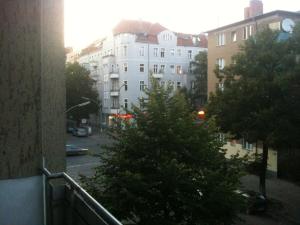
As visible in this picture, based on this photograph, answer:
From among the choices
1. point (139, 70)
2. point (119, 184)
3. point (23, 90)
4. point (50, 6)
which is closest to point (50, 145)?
point (23, 90)

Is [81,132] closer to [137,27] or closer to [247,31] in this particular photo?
[137,27]

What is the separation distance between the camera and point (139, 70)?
5819 cm

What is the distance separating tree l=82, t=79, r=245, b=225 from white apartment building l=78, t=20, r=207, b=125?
43556 millimetres

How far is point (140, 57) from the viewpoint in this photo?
190ft

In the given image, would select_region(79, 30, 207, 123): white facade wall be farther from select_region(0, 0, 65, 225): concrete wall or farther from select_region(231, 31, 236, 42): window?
select_region(0, 0, 65, 225): concrete wall

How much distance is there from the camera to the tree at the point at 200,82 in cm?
5691

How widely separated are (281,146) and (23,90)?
1730 centimetres

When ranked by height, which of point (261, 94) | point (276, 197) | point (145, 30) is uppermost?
point (145, 30)

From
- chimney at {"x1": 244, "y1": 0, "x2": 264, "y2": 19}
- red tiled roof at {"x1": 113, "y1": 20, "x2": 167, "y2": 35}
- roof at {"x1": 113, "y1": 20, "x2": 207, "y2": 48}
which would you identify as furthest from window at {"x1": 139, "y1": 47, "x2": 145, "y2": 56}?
chimney at {"x1": 244, "y1": 0, "x2": 264, "y2": 19}

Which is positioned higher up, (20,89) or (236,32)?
(236,32)

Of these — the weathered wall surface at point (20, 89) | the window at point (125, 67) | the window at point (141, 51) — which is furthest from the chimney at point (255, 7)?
the weathered wall surface at point (20, 89)

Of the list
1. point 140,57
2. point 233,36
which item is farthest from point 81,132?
point 233,36

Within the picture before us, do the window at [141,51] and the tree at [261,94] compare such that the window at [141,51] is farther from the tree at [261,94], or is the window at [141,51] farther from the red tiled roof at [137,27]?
the tree at [261,94]

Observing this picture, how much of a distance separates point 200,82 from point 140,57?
8782 millimetres
